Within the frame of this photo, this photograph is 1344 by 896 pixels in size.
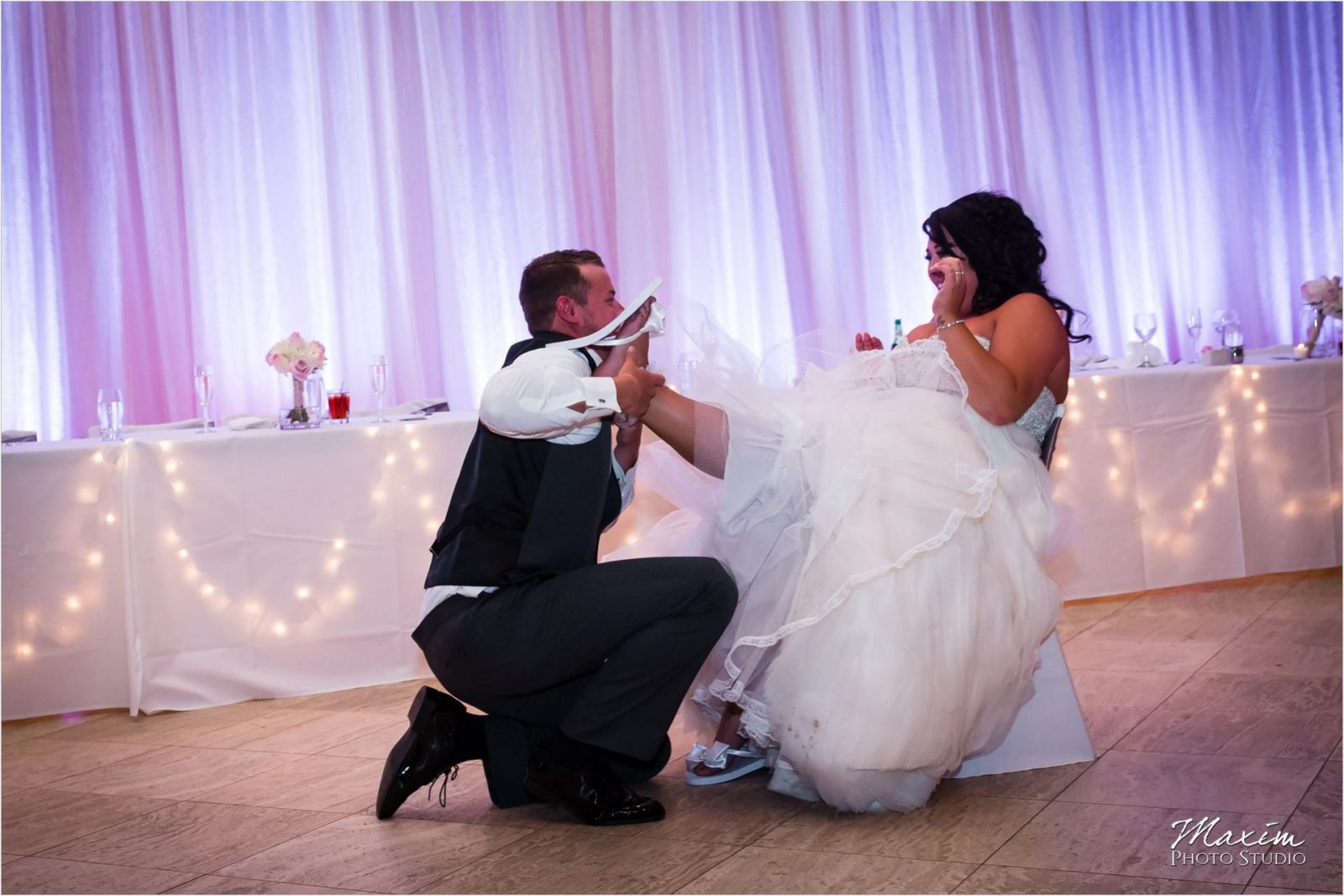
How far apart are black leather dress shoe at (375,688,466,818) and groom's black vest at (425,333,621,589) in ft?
0.92

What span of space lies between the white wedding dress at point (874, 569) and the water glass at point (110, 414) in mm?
2003

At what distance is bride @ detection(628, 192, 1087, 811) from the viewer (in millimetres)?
2193

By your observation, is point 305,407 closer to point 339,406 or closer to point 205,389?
point 339,406

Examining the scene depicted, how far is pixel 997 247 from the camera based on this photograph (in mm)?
2799

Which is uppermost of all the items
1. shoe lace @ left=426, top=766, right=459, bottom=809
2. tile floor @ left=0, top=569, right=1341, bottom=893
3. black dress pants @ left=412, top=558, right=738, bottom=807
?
black dress pants @ left=412, top=558, right=738, bottom=807

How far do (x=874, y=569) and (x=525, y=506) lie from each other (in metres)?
0.61

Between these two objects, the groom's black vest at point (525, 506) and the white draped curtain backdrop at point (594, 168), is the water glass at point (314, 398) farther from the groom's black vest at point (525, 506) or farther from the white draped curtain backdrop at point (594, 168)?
the groom's black vest at point (525, 506)

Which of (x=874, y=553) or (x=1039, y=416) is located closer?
(x=874, y=553)

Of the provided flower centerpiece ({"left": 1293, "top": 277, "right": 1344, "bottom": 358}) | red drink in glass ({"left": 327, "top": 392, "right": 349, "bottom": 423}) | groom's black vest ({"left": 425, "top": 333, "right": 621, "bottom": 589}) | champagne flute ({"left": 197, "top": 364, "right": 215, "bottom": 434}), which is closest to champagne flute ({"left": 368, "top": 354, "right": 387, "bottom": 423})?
red drink in glass ({"left": 327, "top": 392, "right": 349, "bottom": 423})

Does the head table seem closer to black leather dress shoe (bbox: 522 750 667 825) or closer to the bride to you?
the bride

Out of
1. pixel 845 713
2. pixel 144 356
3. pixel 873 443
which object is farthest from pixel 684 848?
pixel 144 356

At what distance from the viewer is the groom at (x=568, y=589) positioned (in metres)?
2.24

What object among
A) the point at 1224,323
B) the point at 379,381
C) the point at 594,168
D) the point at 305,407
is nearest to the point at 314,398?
the point at 305,407

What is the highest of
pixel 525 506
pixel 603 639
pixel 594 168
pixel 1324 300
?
pixel 594 168
